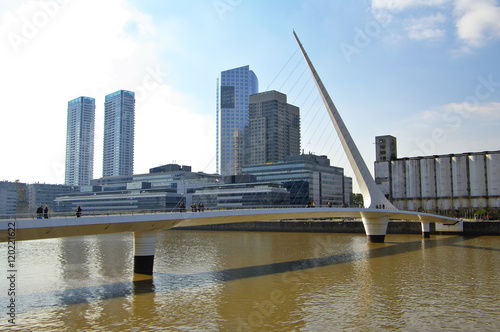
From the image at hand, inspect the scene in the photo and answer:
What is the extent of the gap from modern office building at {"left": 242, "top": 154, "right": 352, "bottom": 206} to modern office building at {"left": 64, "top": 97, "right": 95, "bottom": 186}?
95.0 metres

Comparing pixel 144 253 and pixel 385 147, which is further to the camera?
pixel 385 147

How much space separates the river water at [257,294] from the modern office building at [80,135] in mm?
150113

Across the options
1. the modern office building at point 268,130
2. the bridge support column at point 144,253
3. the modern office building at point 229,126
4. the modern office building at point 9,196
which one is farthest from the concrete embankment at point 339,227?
the modern office building at point 229,126

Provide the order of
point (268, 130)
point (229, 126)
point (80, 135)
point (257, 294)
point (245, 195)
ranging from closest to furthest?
point (257, 294) < point (245, 195) < point (268, 130) < point (80, 135) < point (229, 126)

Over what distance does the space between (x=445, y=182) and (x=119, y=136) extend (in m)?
135

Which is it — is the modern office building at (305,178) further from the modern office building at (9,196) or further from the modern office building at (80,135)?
the modern office building at (80,135)

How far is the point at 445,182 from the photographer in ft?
275

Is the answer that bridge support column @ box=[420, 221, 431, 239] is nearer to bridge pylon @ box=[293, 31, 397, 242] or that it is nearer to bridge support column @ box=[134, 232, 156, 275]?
bridge pylon @ box=[293, 31, 397, 242]

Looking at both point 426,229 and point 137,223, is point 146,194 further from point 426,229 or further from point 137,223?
point 137,223

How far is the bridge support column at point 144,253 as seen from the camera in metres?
21.6

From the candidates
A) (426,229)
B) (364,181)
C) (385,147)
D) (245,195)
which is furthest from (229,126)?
(364,181)

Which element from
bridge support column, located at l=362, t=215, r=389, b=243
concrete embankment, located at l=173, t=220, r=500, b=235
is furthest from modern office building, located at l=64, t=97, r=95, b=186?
bridge support column, located at l=362, t=215, r=389, b=243

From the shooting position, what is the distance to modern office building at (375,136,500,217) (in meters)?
77.1

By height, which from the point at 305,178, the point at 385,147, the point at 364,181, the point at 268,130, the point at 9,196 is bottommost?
the point at 9,196
